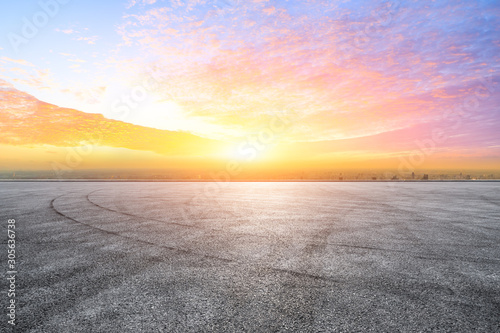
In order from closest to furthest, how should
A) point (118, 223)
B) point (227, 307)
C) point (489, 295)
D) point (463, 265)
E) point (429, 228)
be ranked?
point (227, 307), point (489, 295), point (463, 265), point (429, 228), point (118, 223)

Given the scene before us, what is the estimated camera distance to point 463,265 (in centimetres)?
576

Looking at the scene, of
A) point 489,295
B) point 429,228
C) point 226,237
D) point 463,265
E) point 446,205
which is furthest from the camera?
point 446,205

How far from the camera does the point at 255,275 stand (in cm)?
516

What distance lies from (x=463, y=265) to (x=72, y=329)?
22.4 ft

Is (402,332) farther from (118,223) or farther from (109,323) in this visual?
(118,223)

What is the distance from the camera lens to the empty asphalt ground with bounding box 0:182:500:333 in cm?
369

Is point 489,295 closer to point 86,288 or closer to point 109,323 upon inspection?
point 109,323

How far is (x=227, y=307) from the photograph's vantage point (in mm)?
4000

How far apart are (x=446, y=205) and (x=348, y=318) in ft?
43.7

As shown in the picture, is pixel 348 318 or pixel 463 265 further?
pixel 463 265

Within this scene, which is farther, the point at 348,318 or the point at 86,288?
the point at 86,288

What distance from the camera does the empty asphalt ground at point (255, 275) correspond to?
3.69m

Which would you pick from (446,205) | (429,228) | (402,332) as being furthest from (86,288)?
(446,205)

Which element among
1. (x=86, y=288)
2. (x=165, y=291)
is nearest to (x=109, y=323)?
(x=165, y=291)
